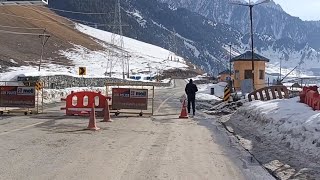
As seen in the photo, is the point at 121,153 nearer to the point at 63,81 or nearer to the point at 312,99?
the point at 312,99

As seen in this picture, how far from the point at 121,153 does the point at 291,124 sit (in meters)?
4.76

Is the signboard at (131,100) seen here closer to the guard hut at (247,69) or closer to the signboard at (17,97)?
the signboard at (17,97)

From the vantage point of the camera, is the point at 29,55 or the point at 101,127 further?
the point at 29,55

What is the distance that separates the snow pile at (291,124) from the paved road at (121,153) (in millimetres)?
1191

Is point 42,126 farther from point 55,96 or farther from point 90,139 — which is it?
point 55,96

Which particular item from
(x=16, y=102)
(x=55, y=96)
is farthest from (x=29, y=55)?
(x=16, y=102)

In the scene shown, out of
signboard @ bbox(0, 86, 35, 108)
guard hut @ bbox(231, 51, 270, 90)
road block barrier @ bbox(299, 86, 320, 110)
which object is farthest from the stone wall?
road block barrier @ bbox(299, 86, 320, 110)

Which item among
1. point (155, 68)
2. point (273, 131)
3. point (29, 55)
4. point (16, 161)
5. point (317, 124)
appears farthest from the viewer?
point (155, 68)

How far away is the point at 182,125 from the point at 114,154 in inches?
279

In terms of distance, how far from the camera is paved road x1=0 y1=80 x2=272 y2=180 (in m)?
8.29

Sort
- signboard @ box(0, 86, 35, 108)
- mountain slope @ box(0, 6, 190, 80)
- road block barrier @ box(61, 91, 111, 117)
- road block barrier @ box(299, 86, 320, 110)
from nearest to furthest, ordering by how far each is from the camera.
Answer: road block barrier @ box(299, 86, 320, 110) < road block barrier @ box(61, 91, 111, 117) < signboard @ box(0, 86, 35, 108) < mountain slope @ box(0, 6, 190, 80)

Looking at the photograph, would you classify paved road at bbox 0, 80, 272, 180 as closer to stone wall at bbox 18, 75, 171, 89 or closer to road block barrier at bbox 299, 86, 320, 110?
road block barrier at bbox 299, 86, 320, 110

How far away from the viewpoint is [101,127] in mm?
15477

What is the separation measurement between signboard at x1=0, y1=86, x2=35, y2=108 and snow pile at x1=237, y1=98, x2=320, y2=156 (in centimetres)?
943
